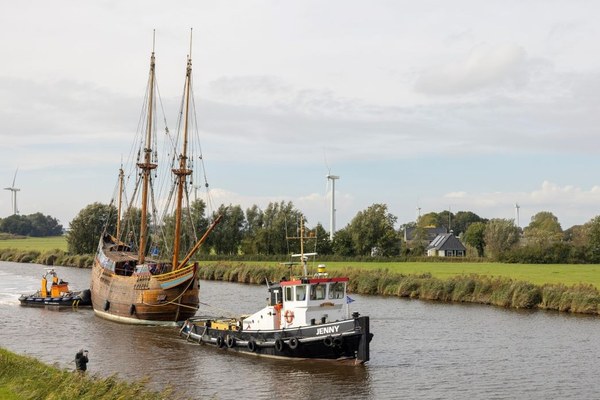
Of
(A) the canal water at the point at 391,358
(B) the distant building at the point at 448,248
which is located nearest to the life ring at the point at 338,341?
(A) the canal water at the point at 391,358

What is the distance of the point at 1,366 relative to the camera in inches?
1086

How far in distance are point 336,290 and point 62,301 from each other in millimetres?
35685

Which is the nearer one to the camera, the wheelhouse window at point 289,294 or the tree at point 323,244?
the wheelhouse window at point 289,294

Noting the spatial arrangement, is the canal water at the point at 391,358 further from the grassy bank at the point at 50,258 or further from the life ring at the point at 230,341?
the grassy bank at the point at 50,258

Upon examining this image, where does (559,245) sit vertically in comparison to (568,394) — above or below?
above

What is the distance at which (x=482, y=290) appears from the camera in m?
64.4

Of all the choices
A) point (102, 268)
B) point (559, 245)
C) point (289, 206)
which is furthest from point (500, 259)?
point (102, 268)

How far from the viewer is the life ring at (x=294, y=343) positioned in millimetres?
38469

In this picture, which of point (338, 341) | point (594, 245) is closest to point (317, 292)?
point (338, 341)

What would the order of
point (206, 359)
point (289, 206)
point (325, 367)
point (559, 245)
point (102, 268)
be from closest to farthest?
point (325, 367) → point (206, 359) → point (102, 268) → point (559, 245) → point (289, 206)

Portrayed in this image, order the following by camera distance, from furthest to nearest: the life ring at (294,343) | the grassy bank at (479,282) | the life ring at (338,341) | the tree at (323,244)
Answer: the tree at (323,244)
the grassy bank at (479,282)
the life ring at (294,343)
the life ring at (338,341)

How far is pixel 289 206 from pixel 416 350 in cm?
10180

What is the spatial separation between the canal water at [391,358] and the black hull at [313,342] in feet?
2.08

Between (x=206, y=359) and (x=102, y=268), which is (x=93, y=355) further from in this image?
(x=102, y=268)
